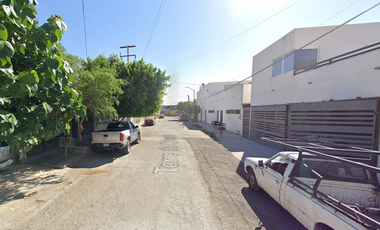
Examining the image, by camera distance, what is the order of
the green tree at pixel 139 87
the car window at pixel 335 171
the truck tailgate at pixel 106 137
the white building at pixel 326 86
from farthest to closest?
the green tree at pixel 139 87, the truck tailgate at pixel 106 137, the white building at pixel 326 86, the car window at pixel 335 171

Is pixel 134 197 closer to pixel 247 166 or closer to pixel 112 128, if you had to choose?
pixel 247 166

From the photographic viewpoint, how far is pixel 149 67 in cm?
1075

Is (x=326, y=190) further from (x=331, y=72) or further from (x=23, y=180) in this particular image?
(x=23, y=180)

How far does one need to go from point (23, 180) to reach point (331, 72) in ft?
39.4

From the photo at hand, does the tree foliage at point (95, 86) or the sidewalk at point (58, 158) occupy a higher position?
the tree foliage at point (95, 86)

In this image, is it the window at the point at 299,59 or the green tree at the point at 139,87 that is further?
the green tree at the point at 139,87

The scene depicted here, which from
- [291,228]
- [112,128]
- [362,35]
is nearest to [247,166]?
[291,228]

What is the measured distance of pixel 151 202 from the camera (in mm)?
3691

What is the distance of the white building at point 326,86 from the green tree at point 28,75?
8.17 meters

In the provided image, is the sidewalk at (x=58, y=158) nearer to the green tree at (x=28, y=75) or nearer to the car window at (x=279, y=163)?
the green tree at (x=28, y=75)

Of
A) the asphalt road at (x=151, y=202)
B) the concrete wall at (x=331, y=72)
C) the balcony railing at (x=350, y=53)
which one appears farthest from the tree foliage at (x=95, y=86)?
the concrete wall at (x=331, y=72)

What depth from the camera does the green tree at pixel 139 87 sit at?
9836 millimetres

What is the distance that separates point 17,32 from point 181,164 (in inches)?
229

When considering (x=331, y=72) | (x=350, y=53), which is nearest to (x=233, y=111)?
(x=331, y=72)
